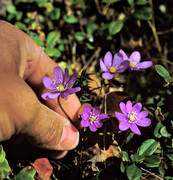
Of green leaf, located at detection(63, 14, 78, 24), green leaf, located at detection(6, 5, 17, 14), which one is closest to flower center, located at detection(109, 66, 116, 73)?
green leaf, located at detection(63, 14, 78, 24)

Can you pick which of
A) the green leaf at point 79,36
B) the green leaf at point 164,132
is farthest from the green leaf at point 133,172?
→ the green leaf at point 79,36

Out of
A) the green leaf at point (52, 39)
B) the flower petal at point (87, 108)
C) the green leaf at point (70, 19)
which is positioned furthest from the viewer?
the green leaf at point (70, 19)

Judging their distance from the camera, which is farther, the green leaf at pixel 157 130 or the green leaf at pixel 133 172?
the green leaf at pixel 157 130

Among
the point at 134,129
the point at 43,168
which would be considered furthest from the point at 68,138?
the point at 134,129

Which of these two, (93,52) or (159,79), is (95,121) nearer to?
(159,79)

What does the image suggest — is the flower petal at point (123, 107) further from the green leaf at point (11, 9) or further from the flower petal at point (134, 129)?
the green leaf at point (11, 9)

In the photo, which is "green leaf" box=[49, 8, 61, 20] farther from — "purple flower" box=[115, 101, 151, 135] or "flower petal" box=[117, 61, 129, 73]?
"purple flower" box=[115, 101, 151, 135]

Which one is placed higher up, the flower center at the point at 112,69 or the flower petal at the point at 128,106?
the flower center at the point at 112,69
